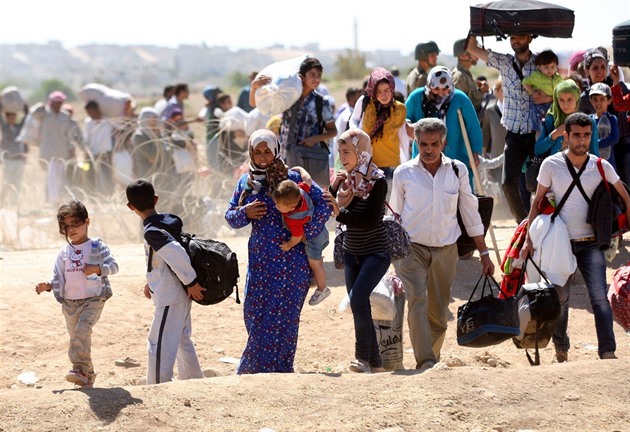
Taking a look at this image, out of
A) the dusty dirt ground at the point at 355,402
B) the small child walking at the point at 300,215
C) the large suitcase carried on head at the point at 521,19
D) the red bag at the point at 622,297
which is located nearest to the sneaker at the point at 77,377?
the dusty dirt ground at the point at 355,402

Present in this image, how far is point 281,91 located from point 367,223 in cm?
276

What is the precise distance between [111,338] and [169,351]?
2654 mm

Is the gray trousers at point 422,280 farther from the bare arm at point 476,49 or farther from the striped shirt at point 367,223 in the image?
the bare arm at point 476,49

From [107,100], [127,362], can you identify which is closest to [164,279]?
[127,362]

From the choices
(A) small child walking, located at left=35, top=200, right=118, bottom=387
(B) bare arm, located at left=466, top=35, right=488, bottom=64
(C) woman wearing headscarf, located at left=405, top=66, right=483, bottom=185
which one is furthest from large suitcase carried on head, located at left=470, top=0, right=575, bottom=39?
(A) small child walking, located at left=35, top=200, right=118, bottom=387

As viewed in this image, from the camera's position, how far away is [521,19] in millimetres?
9758

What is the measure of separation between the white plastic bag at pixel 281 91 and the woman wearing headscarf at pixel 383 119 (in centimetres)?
54

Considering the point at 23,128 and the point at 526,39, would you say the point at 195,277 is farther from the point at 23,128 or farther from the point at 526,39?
the point at 23,128

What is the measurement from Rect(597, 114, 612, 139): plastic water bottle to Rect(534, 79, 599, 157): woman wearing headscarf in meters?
0.46

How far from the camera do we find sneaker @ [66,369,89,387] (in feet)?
23.6

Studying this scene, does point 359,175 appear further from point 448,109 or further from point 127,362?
point 127,362

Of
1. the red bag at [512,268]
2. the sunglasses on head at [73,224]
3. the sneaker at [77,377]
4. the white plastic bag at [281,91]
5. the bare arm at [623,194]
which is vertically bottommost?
the sneaker at [77,377]

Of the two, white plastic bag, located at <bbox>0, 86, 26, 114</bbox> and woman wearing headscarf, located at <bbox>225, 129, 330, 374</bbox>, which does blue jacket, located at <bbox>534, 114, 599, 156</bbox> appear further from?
white plastic bag, located at <bbox>0, 86, 26, 114</bbox>

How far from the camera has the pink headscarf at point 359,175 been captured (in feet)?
24.5
